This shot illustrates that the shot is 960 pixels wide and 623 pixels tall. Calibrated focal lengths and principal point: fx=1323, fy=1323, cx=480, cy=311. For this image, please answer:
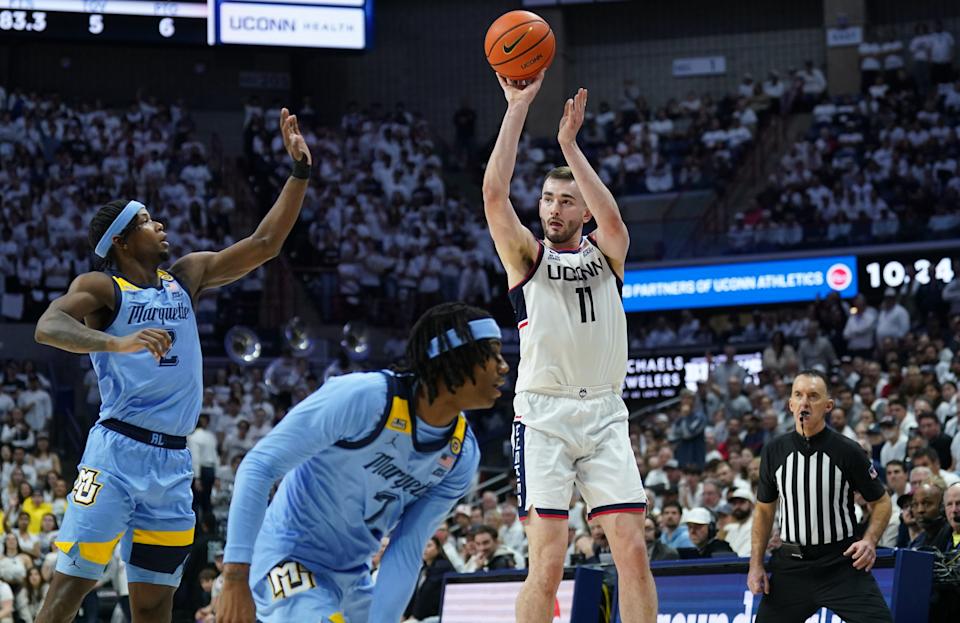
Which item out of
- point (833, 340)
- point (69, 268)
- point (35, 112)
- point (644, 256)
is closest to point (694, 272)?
point (644, 256)

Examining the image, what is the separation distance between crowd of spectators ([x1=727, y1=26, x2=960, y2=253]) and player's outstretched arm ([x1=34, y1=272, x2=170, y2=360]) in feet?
54.6

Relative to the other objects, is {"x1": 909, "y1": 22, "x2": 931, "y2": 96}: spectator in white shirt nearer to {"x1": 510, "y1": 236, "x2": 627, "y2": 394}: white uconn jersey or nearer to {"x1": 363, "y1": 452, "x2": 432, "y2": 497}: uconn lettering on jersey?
{"x1": 510, "y1": 236, "x2": 627, "y2": 394}: white uconn jersey

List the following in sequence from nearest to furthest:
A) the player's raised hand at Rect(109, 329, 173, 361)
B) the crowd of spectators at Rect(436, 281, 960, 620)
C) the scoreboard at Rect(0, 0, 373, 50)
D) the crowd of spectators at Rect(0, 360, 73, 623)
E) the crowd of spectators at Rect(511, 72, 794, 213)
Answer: the player's raised hand at Rect(109, 329, 173, 361) < the crowd of spectators at Rect(436, 281, 960, 620) < the crowd of spectators at Rect(0, 360, 73, 623) < the crowd of spectators at Rect(511, 72, 794, 213) < the scoreboard at Rect(0, 0, 373, 50)

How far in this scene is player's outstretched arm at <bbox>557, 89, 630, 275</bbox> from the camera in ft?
21.1

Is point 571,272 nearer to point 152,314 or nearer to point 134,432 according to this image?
point 152,314

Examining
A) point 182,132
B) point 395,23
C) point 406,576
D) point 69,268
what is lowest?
point 406,576

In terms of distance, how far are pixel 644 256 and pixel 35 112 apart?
40.1 ft

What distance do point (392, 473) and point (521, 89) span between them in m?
2.86

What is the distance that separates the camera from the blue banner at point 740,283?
21031 mm

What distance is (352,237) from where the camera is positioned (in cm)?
2395

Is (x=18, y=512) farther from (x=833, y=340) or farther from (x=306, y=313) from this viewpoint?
(x=833, y=340)

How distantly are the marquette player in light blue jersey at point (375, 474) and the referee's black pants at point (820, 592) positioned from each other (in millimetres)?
3657

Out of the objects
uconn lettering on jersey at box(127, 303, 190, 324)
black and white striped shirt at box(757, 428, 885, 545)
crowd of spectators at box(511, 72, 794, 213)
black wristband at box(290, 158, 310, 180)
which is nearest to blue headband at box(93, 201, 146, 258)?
uconn lettering on jersey at box(127, 303, 190, 324)

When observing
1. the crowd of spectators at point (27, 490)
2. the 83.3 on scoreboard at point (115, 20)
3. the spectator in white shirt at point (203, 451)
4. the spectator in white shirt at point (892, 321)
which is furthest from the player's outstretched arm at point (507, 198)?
the 83.3 on scoreboard at point (115, 20)
